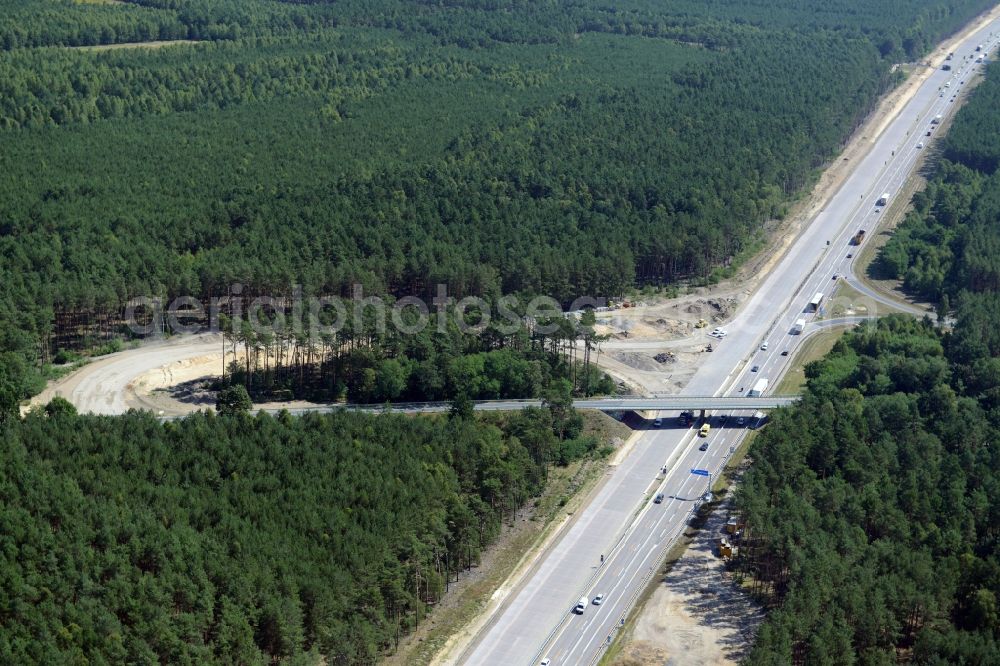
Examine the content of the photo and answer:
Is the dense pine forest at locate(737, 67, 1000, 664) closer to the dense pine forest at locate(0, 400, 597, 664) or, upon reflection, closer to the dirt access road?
the dense pine forest at locate(0, 400, 597, 664)

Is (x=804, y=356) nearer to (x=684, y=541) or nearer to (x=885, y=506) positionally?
(x=684, y=541)

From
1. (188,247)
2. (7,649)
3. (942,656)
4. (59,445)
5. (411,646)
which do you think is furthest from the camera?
(188,247)

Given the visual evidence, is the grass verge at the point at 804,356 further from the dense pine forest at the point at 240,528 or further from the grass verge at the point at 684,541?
the dense pine forest at the point at 240,528

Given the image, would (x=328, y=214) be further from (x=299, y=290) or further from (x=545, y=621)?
(x=545, y=621)

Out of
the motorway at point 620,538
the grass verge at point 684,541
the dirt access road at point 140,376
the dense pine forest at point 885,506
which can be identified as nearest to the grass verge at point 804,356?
the motorway at point 620,538

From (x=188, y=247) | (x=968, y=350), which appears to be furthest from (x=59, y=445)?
(x=968, y=350)

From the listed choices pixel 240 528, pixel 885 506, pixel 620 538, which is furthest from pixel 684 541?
pixel 240 528
